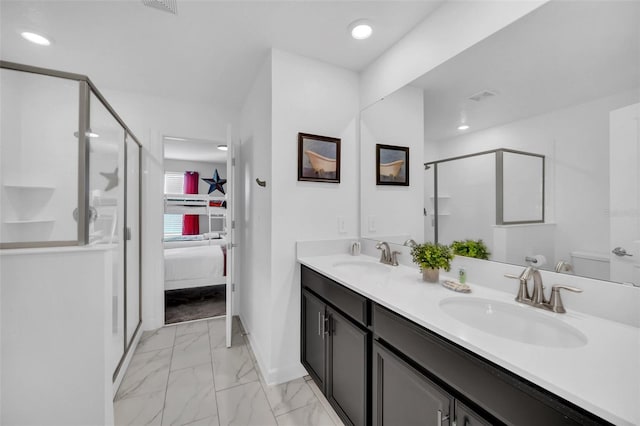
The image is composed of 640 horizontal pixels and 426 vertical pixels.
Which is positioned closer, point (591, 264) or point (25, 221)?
point (591, 264)

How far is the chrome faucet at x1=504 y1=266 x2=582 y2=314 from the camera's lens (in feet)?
3.30

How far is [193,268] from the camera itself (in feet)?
11.8

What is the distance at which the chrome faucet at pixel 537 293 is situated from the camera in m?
1.01

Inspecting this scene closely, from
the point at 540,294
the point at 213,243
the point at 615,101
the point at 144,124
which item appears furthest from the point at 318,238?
the point at 213,243

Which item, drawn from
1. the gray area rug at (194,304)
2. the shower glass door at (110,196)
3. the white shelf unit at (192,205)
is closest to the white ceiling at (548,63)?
the shower glass door at (110,196)

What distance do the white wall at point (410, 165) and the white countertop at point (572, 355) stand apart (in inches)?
30.5

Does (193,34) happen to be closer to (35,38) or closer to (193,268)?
(35,38)

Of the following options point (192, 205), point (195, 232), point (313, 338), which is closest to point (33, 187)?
point (313, 338)

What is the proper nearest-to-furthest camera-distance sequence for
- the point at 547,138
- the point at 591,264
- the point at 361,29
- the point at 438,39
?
the point at 591,264, the point at 547,138, the point at 438,39, the point at 361,29

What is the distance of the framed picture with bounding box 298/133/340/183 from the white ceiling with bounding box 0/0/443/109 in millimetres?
659

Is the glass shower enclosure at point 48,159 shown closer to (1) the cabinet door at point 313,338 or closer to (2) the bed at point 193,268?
(1) the cabinet door at point 313,338

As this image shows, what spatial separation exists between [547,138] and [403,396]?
1225 mm

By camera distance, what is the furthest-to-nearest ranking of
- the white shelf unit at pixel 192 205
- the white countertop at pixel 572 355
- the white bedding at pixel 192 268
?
the white shelf unit at pixel 192 205
the white bedding at pixel 192 268
the white countertop at pixel 572 355

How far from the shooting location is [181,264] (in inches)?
138
